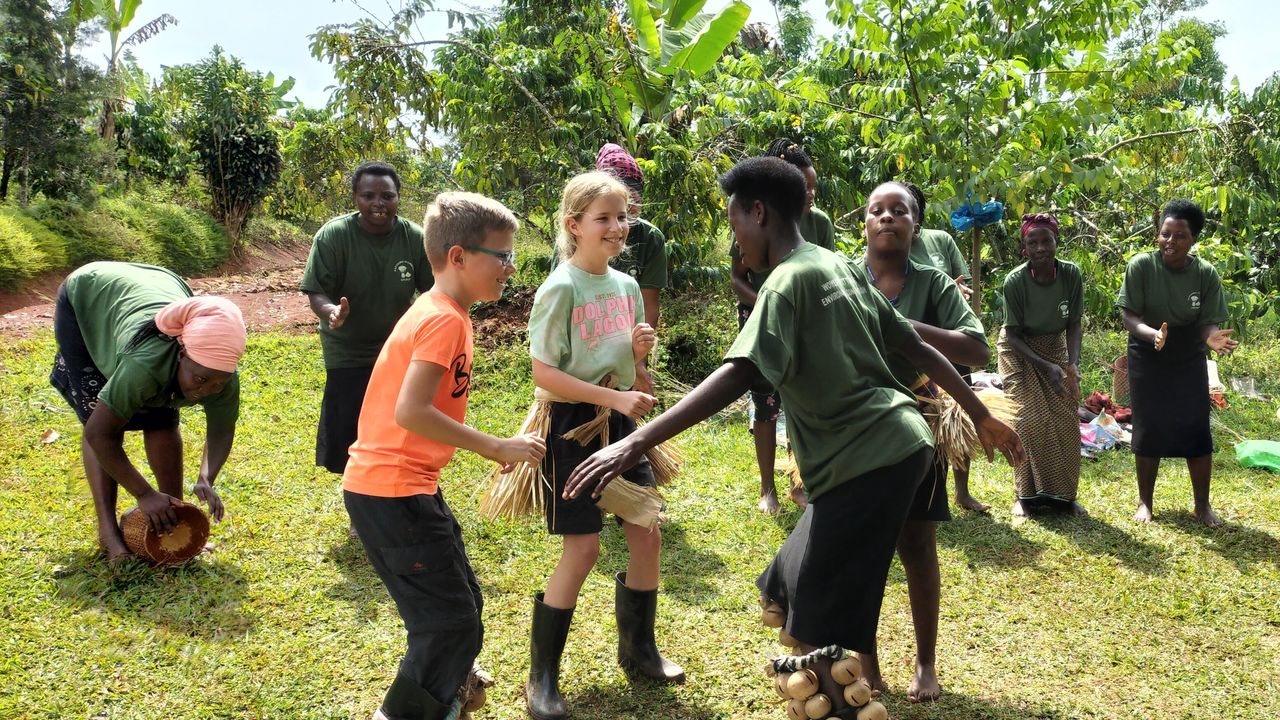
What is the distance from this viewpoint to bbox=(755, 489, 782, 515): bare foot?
5.71 meters

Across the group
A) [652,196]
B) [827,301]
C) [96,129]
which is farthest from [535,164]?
[96,129]

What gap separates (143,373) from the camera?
3.84 meters

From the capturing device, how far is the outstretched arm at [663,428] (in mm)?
2414

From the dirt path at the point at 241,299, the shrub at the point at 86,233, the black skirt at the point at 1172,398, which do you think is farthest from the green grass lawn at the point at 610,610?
the shrub at the point at 86,233

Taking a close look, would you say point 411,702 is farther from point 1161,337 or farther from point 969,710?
point 1161,337

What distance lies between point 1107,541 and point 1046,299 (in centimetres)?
143

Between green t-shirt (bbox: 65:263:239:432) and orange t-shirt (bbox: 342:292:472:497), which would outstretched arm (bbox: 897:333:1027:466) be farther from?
green t-shirt (bbox: 65:263:239:432)

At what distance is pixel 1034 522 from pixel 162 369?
4680 mm

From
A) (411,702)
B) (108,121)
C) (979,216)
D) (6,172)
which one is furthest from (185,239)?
(411,702)

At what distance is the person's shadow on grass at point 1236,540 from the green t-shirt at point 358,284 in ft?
14.6

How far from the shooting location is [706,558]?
16.5ft

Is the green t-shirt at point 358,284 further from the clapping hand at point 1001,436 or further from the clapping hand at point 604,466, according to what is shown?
the clapping hand at point 1001,436

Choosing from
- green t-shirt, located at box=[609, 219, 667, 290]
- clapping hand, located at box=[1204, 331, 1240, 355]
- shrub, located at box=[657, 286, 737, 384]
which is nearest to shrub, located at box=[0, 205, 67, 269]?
shrub, located at box=[657, 286, 737, 384]

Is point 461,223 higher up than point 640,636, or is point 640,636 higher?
point 461,223
